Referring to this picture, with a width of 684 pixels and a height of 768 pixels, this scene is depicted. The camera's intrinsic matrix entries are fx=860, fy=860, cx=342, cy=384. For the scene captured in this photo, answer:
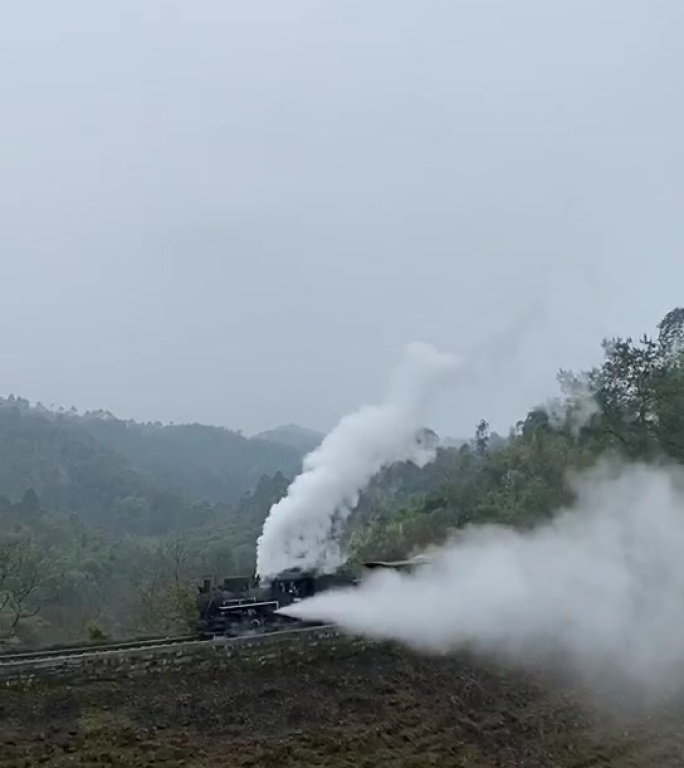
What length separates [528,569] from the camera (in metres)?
25.0

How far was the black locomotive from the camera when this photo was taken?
18781 mm

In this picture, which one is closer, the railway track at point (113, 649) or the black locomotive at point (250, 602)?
the railway track at point (113, 649)

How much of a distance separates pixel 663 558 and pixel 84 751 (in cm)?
1934

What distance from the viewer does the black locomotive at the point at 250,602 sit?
739 inches

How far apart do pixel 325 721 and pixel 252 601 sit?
394cm

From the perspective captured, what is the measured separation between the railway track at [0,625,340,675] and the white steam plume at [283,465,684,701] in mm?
2221

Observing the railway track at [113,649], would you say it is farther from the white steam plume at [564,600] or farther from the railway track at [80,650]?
the white steam plume at [564,600]

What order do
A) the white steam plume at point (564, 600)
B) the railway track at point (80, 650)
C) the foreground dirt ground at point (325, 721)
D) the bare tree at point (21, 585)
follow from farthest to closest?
the bare tree at point (21, 585) → the white steam plume at point (564, 600) → the railway track at point (80, 650) → the foreground dirt ground at point (325, 721)

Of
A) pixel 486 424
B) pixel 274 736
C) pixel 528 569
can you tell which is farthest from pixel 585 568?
pixel 486 424

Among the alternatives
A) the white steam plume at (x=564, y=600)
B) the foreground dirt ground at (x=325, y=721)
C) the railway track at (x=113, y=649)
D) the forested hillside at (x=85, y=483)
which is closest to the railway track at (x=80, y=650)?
the railway track at (x=113, y=649)

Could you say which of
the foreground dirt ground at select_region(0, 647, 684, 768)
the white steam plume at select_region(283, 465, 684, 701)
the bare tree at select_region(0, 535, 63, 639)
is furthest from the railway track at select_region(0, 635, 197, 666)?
the bare tree at select_region(0, 535, 63, 639)

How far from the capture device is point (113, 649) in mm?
16781

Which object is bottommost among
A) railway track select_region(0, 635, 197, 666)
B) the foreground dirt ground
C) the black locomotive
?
the foreground dirt ground

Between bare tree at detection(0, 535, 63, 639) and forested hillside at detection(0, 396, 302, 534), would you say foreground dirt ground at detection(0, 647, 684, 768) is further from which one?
forested hillside at detection(0, 396, 302, 534)
